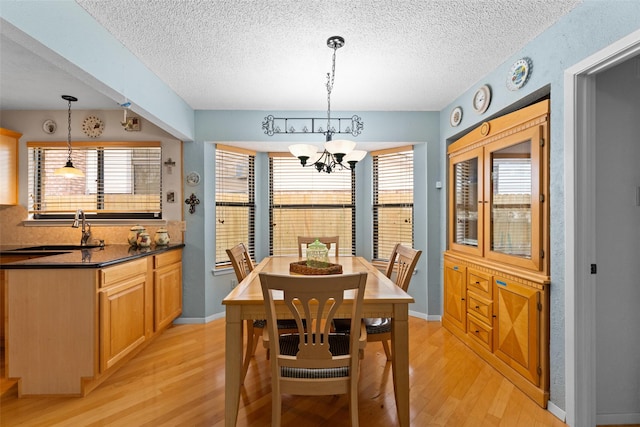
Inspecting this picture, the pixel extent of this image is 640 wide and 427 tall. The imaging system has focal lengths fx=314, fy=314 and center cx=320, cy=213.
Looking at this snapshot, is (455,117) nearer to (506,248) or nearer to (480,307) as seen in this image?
(506,248)

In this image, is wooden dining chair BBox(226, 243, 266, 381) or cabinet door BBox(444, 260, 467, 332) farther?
cabinet door BBox(444, 260, 467, 332)

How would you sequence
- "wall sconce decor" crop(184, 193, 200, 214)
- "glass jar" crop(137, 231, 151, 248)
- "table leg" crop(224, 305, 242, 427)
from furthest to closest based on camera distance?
"wall sconce decor" crop(184, 193, 200, 214) < "glass jar" crop(137, 231, 151, 248) < "table leg" crop(224, 305, 242, 427)

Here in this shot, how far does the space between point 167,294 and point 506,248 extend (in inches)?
130

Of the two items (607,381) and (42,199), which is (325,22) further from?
(42,199)

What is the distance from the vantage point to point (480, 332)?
2.80m

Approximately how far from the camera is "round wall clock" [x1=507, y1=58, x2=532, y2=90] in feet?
7.66

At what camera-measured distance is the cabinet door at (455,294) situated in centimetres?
310

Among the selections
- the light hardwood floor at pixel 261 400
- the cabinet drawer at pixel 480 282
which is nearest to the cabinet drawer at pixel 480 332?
the light hardwood floor at pixel 261 400

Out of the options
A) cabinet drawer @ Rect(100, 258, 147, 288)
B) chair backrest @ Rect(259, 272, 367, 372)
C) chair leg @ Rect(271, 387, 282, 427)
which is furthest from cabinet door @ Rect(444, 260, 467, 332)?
cabinet drawer @ Rect(100, 258, 147, 288)

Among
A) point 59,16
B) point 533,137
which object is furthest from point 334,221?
point 59,16

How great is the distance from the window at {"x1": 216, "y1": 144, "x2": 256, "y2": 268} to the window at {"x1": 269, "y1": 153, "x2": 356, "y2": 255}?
0.27 meters

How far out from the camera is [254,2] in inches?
73.2

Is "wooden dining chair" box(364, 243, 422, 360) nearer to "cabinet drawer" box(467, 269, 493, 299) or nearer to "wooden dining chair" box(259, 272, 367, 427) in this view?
"wooden dining chair" box(259, 272, 367, 427)

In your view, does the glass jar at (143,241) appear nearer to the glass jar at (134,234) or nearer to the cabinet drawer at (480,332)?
the glass jar at (134,234)
